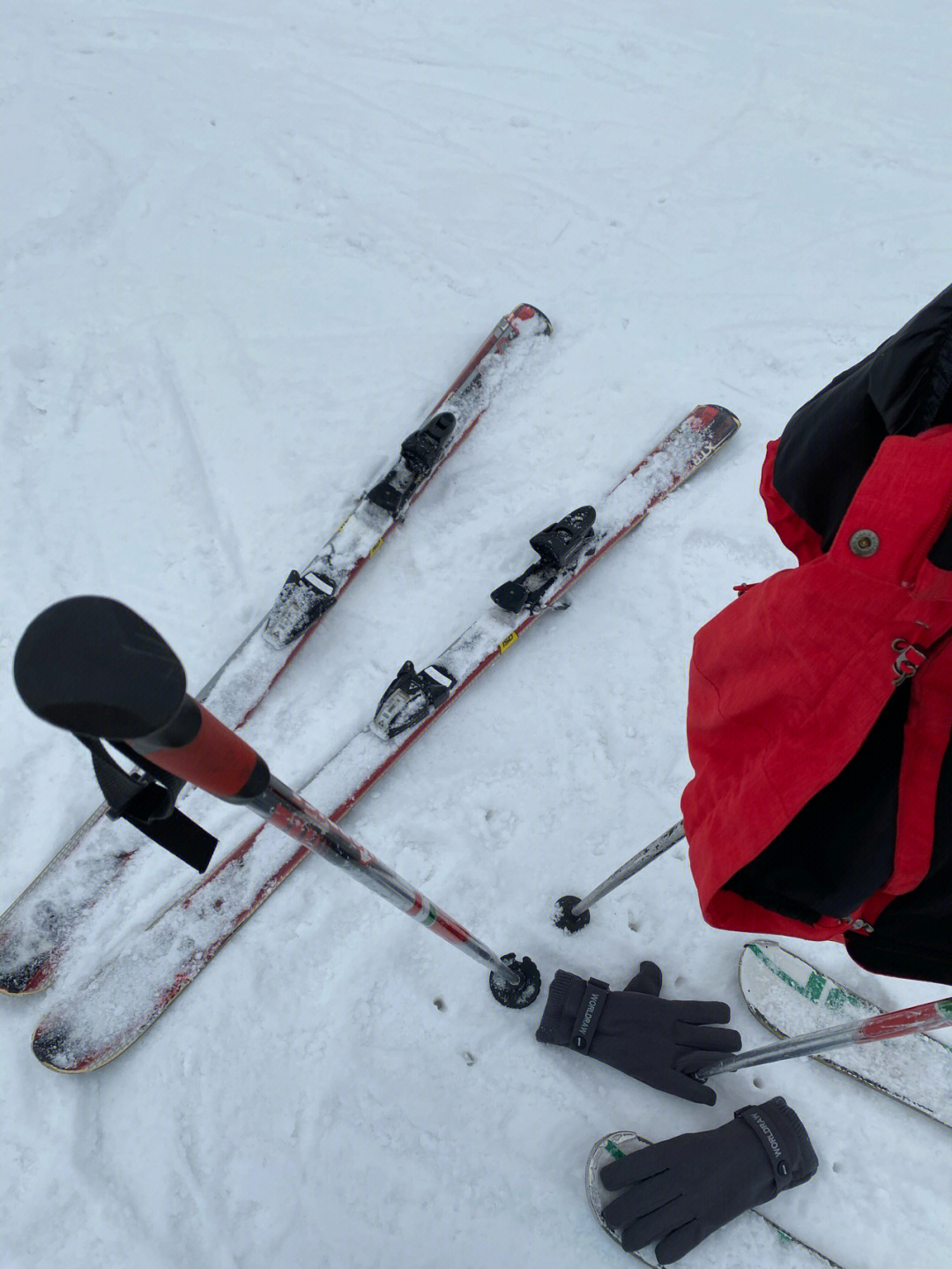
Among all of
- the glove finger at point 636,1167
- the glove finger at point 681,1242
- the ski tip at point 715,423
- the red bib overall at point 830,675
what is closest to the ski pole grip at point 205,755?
the red bib overall at point 830,675

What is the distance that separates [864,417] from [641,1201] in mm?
2141

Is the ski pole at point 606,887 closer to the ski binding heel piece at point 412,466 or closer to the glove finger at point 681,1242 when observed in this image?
the glove finger at point 681,1242

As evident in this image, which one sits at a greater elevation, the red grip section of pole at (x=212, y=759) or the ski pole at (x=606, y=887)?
the red grip section of pole at (x=212, y=759)

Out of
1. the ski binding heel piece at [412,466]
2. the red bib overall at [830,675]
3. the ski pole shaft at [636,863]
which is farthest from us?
the ski binding heel piece at [412,466]

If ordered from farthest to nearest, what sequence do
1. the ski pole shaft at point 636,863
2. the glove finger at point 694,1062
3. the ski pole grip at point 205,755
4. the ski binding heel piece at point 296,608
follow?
the ski binding heel piece at point 296,608 → the glove finger at point 694,1062 → the ski pole shaft at point 636,863 → the ski pole grip at point 205,755

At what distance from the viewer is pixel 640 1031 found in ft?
7.78

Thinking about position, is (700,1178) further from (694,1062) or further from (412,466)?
(412,466)

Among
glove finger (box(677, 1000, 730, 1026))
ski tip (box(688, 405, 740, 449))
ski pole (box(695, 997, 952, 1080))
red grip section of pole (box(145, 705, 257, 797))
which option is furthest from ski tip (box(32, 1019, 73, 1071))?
ski tip (box(688, 405, 740, 449))

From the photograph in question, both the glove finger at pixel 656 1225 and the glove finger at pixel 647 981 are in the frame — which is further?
the glove finger at pixel 647 981

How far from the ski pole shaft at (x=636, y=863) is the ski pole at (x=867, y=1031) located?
0.53 metres

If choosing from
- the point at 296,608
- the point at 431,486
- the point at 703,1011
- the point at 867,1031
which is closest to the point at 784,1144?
the point at 703,1011

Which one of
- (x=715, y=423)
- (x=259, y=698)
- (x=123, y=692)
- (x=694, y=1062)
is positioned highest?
(x=715, y=423)

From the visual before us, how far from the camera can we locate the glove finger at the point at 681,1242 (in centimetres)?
215

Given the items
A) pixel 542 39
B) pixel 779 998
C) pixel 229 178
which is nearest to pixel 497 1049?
pixel 779 998
